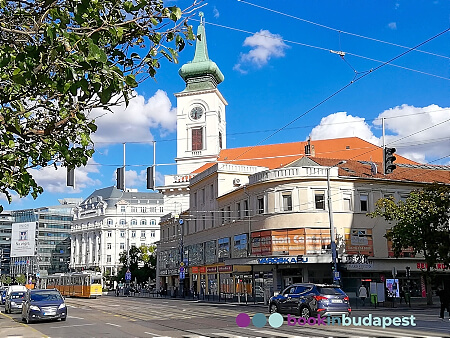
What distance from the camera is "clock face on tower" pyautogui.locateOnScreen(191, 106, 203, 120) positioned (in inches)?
3824

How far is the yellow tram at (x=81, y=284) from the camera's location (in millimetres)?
60500

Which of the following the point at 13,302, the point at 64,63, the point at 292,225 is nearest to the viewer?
the point at 64,63

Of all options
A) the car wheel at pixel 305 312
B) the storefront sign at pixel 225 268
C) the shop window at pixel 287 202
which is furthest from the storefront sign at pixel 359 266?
the car wheel at pixel 305 312

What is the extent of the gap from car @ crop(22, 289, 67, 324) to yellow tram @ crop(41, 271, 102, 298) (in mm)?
34945

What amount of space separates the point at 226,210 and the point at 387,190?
15.8 metres

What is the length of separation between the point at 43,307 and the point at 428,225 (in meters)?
25.2

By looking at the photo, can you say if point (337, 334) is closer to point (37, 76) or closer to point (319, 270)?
point (37, 76)

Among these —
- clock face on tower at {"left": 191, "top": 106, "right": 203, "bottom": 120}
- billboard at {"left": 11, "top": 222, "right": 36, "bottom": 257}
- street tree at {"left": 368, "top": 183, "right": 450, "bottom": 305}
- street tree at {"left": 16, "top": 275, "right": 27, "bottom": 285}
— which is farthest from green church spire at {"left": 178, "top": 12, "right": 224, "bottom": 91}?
street tree at {"left": 16, "top": 275, "right": 27, "bottom": 285}

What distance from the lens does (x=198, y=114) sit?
9738cm

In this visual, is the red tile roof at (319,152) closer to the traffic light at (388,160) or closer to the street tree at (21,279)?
the traffic light at (388,160)

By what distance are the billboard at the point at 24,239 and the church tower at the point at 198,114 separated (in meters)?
52.3

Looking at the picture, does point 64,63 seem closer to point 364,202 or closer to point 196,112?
point 364,202

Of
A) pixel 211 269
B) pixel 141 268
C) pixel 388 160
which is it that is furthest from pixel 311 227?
pixel 141 268

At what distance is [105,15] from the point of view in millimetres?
8742
